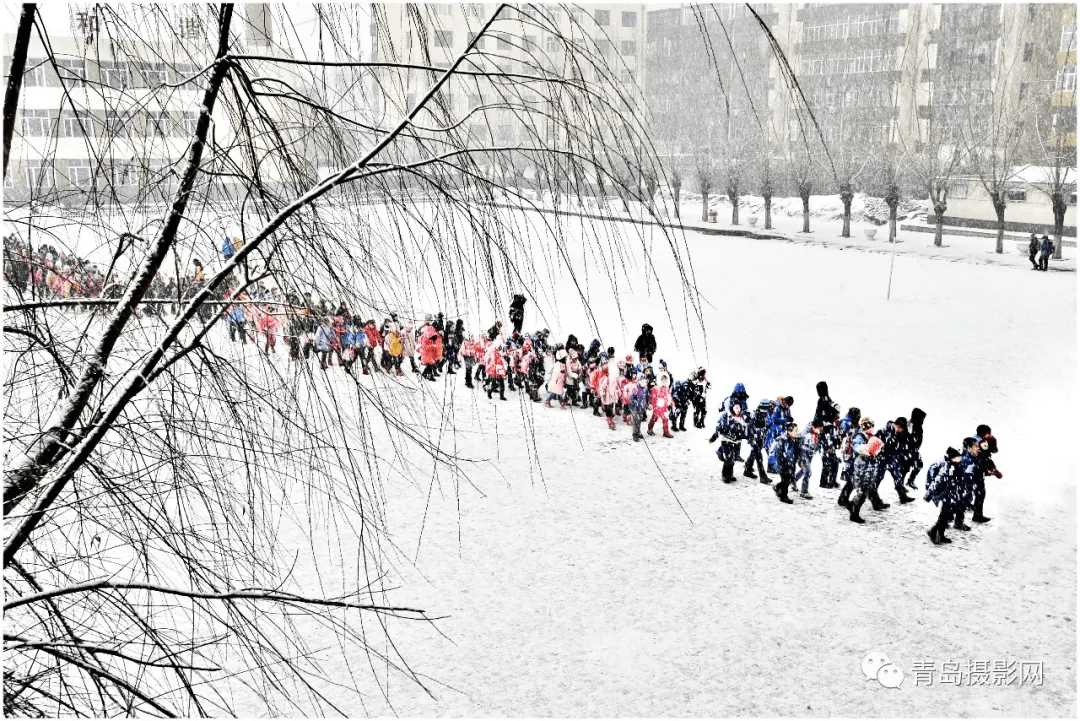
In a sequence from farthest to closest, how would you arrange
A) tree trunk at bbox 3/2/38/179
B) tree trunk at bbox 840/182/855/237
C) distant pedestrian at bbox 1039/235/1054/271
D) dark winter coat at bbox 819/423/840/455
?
1. tree trunk at bbox 840/182/855/237
2. distant pedestrian at bbox 1039/235/1054/271
3. dark winter coat at bbox 819/423/840/455
4. tree trunk at bbox 3/2/38/179

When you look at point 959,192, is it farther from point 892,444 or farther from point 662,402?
point 892,444

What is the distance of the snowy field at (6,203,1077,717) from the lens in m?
6.55

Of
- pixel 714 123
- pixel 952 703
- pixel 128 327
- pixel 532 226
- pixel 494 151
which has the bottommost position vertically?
pixel 952 703

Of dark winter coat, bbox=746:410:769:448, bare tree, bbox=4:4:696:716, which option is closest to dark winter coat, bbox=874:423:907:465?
dark winter coat, bbox=746:410:769:448

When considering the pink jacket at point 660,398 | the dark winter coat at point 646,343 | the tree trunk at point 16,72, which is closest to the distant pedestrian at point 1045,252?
the dark winter coat at point 646,343

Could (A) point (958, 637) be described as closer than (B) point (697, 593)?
Yes

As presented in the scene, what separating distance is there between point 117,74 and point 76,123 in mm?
188

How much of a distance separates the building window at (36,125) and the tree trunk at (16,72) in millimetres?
369

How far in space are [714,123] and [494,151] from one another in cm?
4254

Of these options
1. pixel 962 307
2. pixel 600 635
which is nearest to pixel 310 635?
pixel 600 635

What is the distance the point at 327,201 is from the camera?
244 cm

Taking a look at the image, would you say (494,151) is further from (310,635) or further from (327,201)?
(310,635)

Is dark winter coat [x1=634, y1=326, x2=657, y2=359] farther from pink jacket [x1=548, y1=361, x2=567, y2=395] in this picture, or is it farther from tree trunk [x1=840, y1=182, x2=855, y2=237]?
tree trunk [x1=840, y1=182, x2=855, y2=237]

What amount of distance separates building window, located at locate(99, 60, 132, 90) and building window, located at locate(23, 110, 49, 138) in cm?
20
